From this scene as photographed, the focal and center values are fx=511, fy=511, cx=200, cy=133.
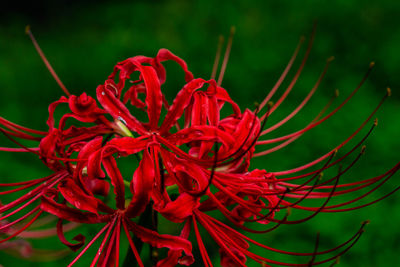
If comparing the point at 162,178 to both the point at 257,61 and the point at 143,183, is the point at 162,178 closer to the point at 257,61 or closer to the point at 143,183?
the point at 143,183

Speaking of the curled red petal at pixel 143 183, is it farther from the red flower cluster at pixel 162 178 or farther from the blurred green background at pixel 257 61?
the blurred green background at pixel 257 61

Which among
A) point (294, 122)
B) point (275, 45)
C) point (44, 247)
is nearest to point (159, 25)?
point (275, 45)

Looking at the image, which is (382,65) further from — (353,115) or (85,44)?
(85,44)

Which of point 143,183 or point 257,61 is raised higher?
point 257,61

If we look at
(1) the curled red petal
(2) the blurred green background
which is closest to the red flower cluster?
(1) the curled red petal

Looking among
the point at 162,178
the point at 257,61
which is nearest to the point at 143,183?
the point at 162,178

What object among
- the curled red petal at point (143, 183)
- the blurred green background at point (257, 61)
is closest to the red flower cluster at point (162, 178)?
the curled red petal at point (143, 183)

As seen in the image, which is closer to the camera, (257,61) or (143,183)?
(143,183)

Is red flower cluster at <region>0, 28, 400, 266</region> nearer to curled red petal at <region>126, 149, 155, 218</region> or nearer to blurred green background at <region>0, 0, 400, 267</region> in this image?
curled red petal at <region>126, 149, 155, 218</region>
